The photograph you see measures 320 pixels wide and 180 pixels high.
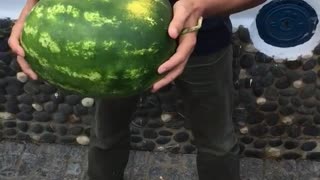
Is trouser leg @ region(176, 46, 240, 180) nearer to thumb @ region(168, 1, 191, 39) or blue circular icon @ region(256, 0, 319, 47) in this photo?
thumb @ region(168, 1, 191, 39)

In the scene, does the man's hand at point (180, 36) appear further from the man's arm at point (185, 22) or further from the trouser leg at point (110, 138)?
the trouser leg at point (110, 138)

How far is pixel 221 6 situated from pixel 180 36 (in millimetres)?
238

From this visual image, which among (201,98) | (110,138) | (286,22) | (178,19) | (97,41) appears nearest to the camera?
(97,41)

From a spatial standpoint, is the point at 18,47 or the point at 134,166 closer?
the point at 18,47

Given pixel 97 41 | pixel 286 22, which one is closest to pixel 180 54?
pixel 97 41

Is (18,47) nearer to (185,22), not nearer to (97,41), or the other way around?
(97,41)

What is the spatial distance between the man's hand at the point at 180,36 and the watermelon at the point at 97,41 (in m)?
0.03

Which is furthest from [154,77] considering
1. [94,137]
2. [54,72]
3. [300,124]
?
[300,124]

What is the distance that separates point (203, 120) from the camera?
2418 mm

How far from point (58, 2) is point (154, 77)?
0.38 meters

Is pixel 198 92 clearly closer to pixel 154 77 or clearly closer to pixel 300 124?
pixel 154 77

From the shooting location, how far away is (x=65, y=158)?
3.36m

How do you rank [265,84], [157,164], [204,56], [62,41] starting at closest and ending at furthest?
[62,41]
[204,56]
[265,84]
[157,164]

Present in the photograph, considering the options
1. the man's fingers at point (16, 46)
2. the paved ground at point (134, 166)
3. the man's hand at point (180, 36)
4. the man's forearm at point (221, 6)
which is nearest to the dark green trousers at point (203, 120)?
the man's forearm at point (221, 6)
